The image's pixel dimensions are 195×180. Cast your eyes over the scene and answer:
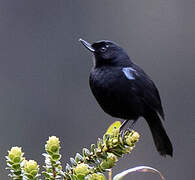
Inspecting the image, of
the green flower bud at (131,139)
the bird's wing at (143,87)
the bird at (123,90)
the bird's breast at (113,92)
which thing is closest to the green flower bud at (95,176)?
the green flower bud at (131,139)

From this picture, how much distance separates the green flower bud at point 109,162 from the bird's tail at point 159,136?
1108 mm

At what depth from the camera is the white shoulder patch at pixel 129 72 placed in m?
2.75

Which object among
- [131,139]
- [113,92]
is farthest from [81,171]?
[113,92]

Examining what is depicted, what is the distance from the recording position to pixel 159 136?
2711 mm

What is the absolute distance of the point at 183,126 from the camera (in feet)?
22.0

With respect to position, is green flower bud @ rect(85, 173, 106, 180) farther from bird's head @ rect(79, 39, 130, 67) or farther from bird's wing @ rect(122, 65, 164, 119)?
bird's head @ rect(79, 39, 130, 67)

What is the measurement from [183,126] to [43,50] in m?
2.15

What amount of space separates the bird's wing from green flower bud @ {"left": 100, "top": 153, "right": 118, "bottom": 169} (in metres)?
1.43

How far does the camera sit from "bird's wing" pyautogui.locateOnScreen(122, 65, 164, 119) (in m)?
2.78

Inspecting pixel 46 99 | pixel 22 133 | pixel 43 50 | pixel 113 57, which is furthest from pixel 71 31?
pixel 113 57

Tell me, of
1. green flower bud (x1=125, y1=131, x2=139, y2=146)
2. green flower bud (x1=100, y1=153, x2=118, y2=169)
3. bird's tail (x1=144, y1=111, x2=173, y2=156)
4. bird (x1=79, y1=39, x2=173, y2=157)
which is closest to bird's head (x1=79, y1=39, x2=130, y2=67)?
bird (x1=79, y1=39, x2=173, y2=157)

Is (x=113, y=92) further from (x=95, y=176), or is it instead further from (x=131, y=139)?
(x=95, y=176)

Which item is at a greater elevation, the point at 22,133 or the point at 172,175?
the point at 22,133

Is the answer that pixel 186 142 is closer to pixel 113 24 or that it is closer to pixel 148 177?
pixel 148 177
